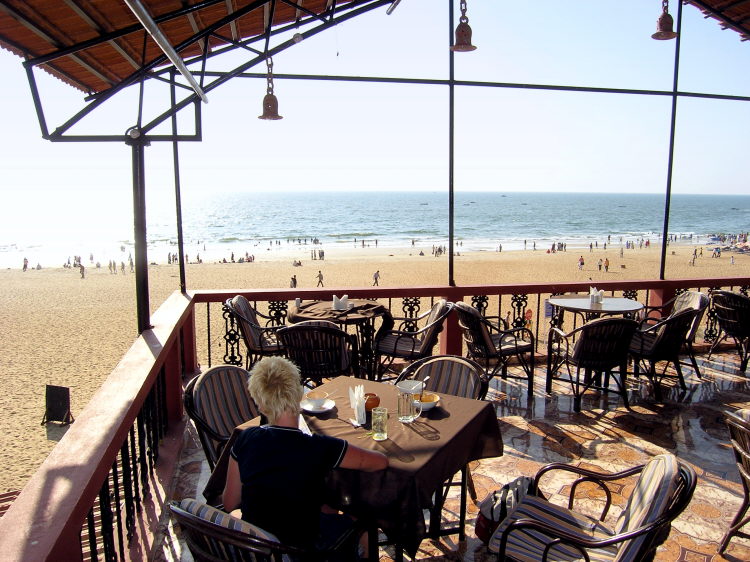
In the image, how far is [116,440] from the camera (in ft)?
6.81

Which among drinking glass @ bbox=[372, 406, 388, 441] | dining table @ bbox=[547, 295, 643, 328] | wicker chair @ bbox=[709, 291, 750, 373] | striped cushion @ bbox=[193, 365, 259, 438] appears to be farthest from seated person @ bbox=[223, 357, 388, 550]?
wicker chair @ bbox=[709, 291, 750, 373]

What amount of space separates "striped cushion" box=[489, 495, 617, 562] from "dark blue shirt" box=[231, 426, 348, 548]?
2.50 feet

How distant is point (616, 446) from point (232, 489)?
2913 mm

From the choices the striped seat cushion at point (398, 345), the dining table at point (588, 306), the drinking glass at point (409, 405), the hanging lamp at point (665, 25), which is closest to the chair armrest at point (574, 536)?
the drinking glass at point (409, 405)

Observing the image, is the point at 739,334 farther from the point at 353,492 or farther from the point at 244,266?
the point at 244,266

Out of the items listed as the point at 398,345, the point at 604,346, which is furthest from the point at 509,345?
the point at 398,345

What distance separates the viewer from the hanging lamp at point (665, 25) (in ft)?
15.4

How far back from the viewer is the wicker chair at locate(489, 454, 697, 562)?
177 centimetres

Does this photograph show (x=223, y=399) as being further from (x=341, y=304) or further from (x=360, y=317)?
(x=341, y=304)

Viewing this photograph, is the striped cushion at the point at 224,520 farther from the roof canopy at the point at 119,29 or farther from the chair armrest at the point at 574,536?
the roof canopy at the point at 119,29

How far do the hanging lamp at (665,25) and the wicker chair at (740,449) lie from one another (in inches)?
133

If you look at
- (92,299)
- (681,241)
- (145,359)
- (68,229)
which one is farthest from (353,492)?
(68,229)

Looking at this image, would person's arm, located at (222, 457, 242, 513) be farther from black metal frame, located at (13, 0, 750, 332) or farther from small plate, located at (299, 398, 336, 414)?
black metal frame, located at (13, 0, 750, 332)

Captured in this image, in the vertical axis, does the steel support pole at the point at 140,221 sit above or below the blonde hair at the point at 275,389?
above
